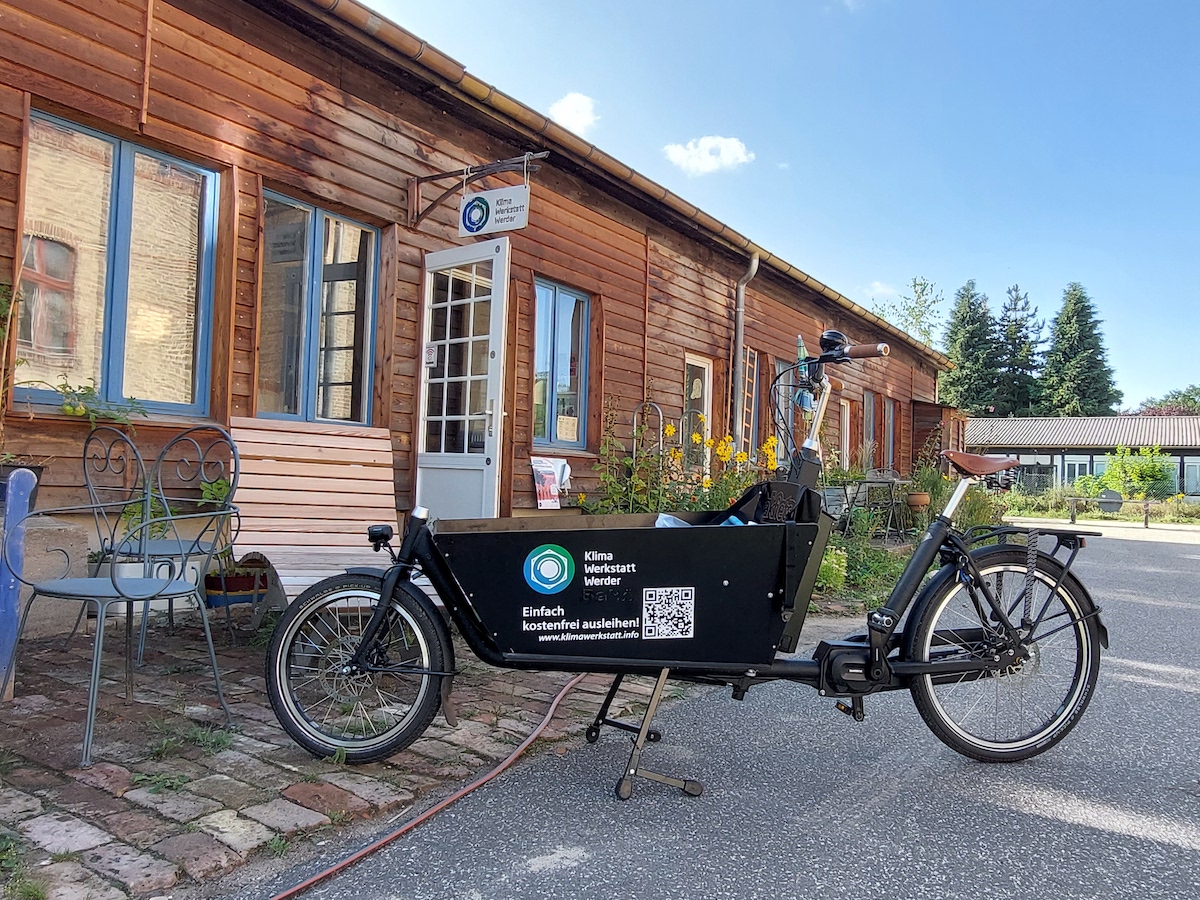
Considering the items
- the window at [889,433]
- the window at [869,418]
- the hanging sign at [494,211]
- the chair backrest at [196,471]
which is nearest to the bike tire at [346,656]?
the chair backrest at [196,471]

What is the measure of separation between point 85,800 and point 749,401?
9310 millimetres

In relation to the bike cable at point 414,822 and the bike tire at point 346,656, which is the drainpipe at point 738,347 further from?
the bike tire at point 346,656

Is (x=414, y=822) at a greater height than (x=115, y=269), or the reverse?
(x=115, y=269)

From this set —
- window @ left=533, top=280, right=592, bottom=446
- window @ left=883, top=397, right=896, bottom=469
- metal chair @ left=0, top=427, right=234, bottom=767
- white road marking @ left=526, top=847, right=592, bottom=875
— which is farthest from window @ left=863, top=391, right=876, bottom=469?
white road marking @ left=526, top=847, right=592, bottom=875

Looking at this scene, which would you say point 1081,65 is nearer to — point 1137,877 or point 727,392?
point 727,392

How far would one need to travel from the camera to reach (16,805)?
213 cm

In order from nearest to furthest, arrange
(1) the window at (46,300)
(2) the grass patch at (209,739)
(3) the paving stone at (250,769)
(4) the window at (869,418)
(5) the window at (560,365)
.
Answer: (3) the paving stone at (250,769), (2) the grass patch at (209,739), (1) the window at (46,300), (5) the window at (560,365), (4) the window at (869,418)

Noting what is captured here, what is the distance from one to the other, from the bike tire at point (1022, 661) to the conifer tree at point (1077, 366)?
5279cm

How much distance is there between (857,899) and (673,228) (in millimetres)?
7821

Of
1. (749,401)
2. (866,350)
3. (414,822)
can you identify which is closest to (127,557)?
(414,822)

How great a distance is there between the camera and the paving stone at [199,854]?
1.86m

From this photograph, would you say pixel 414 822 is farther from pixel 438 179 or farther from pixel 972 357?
pixel 972 357

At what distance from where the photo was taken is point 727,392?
1006cm

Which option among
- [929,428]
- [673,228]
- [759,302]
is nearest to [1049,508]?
[929,428]
